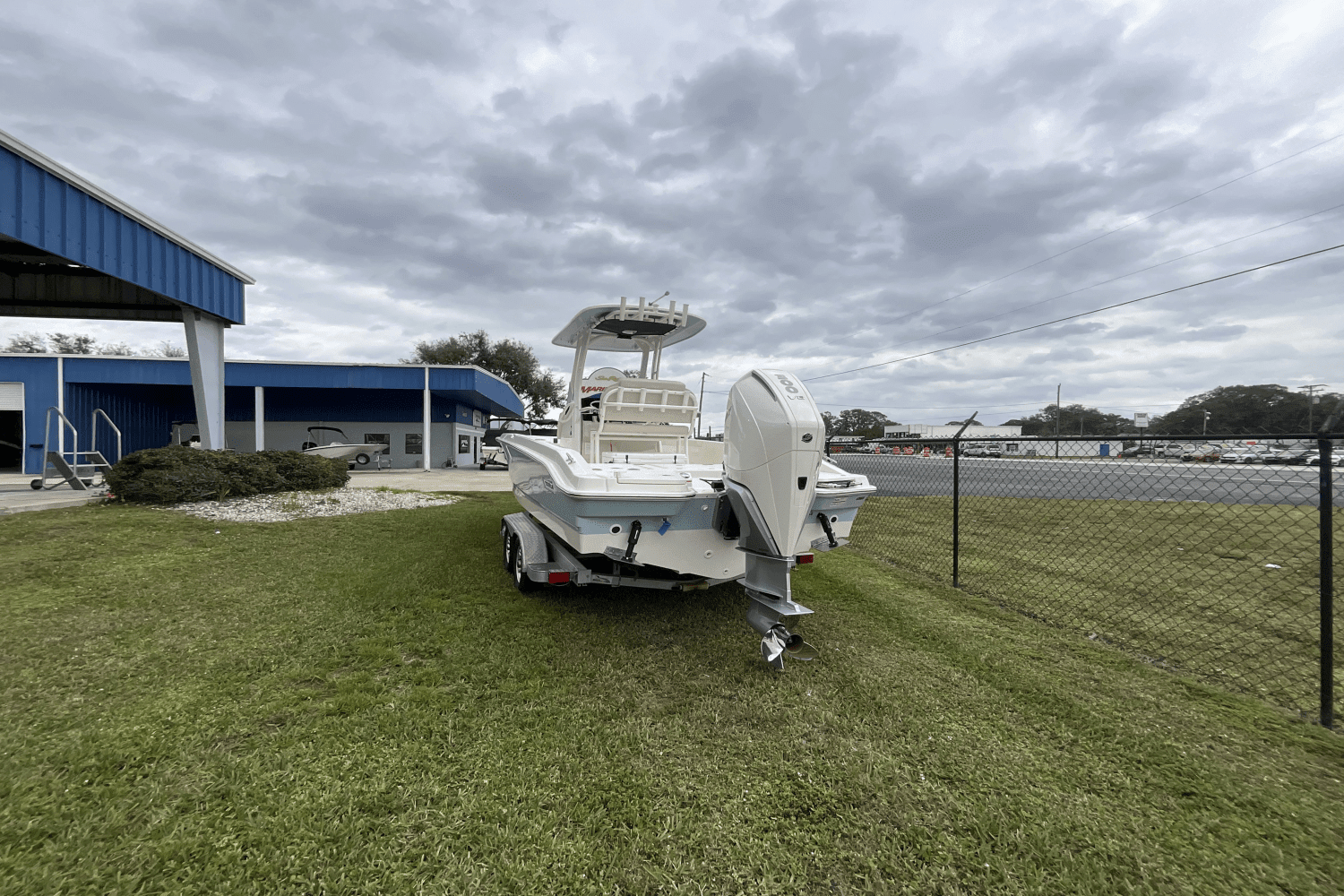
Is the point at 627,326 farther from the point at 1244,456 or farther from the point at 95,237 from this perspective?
the point at 95,237

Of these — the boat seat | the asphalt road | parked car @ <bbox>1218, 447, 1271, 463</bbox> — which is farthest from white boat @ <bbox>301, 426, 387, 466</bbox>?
parked car @ <bbox>1218, 447, 1271, 463</bbox>

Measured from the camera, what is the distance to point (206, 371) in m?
9.94

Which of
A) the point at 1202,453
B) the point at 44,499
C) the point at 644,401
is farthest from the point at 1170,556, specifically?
the point at 44,499

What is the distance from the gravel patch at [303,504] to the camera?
7379 millimetres

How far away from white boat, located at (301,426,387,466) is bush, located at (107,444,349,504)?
10159 mm

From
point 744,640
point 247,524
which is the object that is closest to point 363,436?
point 247,524

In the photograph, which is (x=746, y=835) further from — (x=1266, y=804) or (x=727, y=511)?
(x=1266, y=804)

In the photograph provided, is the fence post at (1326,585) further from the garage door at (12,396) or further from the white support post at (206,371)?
the garage door at (12,396)

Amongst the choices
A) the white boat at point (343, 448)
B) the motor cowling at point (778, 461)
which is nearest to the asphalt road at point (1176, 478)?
the motor cowling at point (778, 461)

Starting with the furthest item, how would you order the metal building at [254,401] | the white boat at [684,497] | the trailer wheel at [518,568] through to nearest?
1. the metal building at [254,401]
2. the trailer wheel at [518,568]
3. the white boat at [684,497]

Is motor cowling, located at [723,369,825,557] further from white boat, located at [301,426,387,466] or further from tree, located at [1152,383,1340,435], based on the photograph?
tree, located at [1152,383,1340,435]

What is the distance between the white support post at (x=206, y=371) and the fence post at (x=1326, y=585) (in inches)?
522

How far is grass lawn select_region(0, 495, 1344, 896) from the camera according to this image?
1.70 meters

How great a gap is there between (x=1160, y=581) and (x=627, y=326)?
18.2ft
